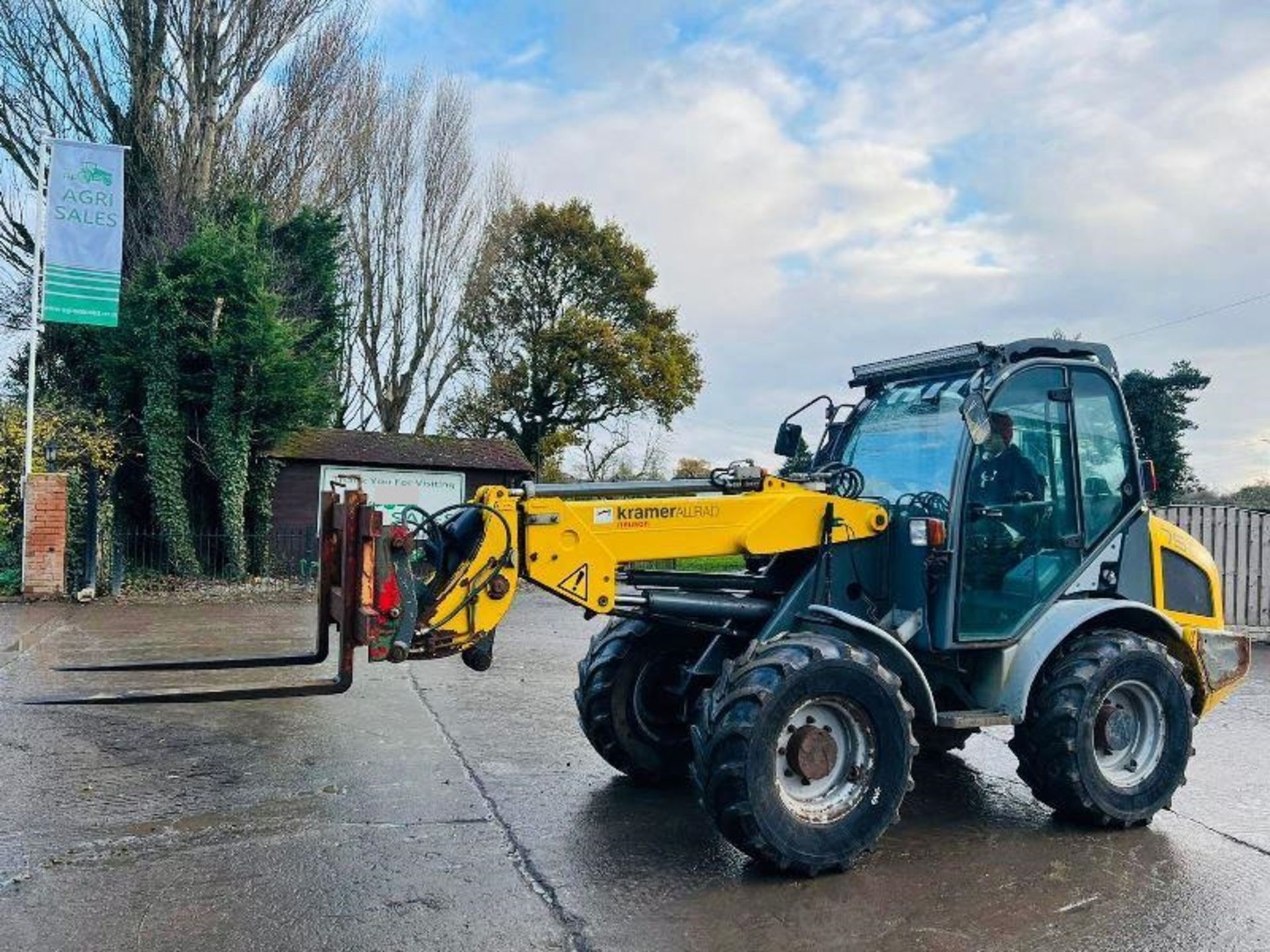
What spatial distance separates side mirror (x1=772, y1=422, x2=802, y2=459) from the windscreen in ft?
0.95

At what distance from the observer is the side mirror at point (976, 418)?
500cm

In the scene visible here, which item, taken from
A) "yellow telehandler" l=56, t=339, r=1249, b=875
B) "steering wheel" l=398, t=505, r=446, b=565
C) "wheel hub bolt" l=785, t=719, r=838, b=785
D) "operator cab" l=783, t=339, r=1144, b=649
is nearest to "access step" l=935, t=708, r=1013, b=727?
"yellow telehandler" l=56, t=339, r=1249, b=875

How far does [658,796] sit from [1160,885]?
8.24ft

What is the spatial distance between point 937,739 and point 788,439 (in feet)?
6.87

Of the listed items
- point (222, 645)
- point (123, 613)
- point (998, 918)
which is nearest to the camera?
point (998, 918)

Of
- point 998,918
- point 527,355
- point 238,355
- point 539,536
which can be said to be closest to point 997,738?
point 998,918

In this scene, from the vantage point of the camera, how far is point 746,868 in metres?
4.74

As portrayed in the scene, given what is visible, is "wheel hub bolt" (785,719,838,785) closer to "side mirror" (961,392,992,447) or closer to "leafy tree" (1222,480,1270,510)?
"side mirror" (961,392,992,447)

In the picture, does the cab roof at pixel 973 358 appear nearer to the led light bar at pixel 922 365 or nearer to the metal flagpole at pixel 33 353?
the led light bar at pixel 922 365

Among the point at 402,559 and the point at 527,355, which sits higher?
the point at 527,355

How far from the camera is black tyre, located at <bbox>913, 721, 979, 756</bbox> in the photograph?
6.61 metres

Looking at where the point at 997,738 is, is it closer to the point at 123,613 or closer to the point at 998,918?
the point at 998,918

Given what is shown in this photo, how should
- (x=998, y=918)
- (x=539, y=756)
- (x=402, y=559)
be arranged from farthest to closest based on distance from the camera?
(x=539, y=756), (x=402, y=559), (x=998, y=918)

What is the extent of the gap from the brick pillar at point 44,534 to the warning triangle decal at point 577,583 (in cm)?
1302
